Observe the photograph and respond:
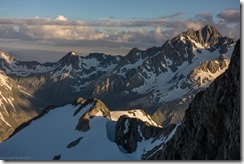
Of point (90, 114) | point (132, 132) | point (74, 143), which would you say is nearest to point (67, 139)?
point (74, 143)

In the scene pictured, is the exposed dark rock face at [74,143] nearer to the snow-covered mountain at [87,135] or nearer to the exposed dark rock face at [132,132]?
the snow-covered mountain at [87,135]

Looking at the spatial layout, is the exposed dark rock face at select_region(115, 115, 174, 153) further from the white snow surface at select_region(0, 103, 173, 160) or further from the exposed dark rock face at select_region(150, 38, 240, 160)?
the exposed dark rock face at select_region(150, 38, 240, 160)

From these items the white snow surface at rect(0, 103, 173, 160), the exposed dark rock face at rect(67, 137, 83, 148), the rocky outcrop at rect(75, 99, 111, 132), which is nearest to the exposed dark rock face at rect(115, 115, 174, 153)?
the white snow surface at rect(0, 103, 173, 160)

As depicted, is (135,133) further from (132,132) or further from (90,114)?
(90,114)

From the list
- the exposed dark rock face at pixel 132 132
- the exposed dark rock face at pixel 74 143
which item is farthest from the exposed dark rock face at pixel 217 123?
the exposed dark rock face at pixel 74 143

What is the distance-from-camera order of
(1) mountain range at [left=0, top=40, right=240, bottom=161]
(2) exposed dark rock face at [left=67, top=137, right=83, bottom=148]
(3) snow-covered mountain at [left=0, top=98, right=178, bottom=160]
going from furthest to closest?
(2) exposed dark rock face at [left=67, top=137, right=83, bottom=148], (3) snow-covered mountain at [left=0, top=98, right=178, bottom=160], (1) mountain range at [left=0, top=40, right=240, bottom=161]

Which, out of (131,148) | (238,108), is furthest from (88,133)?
(238,108)
